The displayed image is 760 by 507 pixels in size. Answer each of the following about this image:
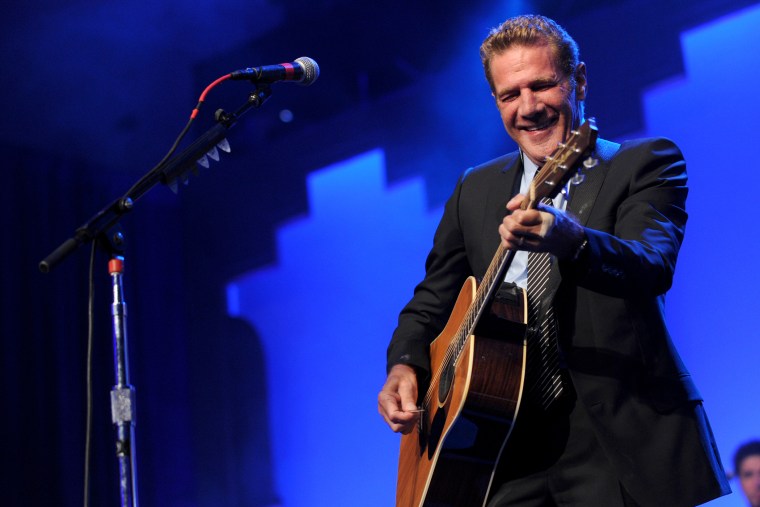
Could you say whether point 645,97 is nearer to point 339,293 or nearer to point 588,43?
point 588,43

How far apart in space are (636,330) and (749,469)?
6.55 ft

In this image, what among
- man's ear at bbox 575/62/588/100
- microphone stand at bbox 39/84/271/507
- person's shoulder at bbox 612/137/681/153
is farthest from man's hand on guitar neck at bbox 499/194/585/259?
microphone stand at bbox 39/84/271/507

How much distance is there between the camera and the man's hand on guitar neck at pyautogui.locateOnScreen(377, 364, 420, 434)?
7.27ft

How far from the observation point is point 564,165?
1.66 metres

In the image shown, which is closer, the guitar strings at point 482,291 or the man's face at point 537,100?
the guitar strings at point 482,291

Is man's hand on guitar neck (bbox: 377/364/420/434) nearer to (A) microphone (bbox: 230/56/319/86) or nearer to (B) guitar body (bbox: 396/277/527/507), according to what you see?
(B) guitar body (bbox: 396/277/527/507)

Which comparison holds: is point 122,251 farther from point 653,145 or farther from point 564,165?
point 653,145

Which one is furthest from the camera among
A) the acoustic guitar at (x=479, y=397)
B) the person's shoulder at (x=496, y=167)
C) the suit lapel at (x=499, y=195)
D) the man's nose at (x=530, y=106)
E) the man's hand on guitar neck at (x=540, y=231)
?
the person's shoulder at (x=496, y=167)

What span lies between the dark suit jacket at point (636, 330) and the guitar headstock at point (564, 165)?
12 centimetres

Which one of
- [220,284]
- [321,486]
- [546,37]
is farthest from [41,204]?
[546,37]

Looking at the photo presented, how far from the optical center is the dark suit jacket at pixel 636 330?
69.3 inches

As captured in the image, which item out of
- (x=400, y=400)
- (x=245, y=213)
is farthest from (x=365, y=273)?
(x=400, y=400)

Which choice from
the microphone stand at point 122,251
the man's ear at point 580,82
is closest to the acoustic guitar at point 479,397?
the man's ear at point 580,82

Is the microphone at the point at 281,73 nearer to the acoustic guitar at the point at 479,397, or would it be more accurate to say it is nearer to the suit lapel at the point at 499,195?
the suit lapel at the point at 499,195
